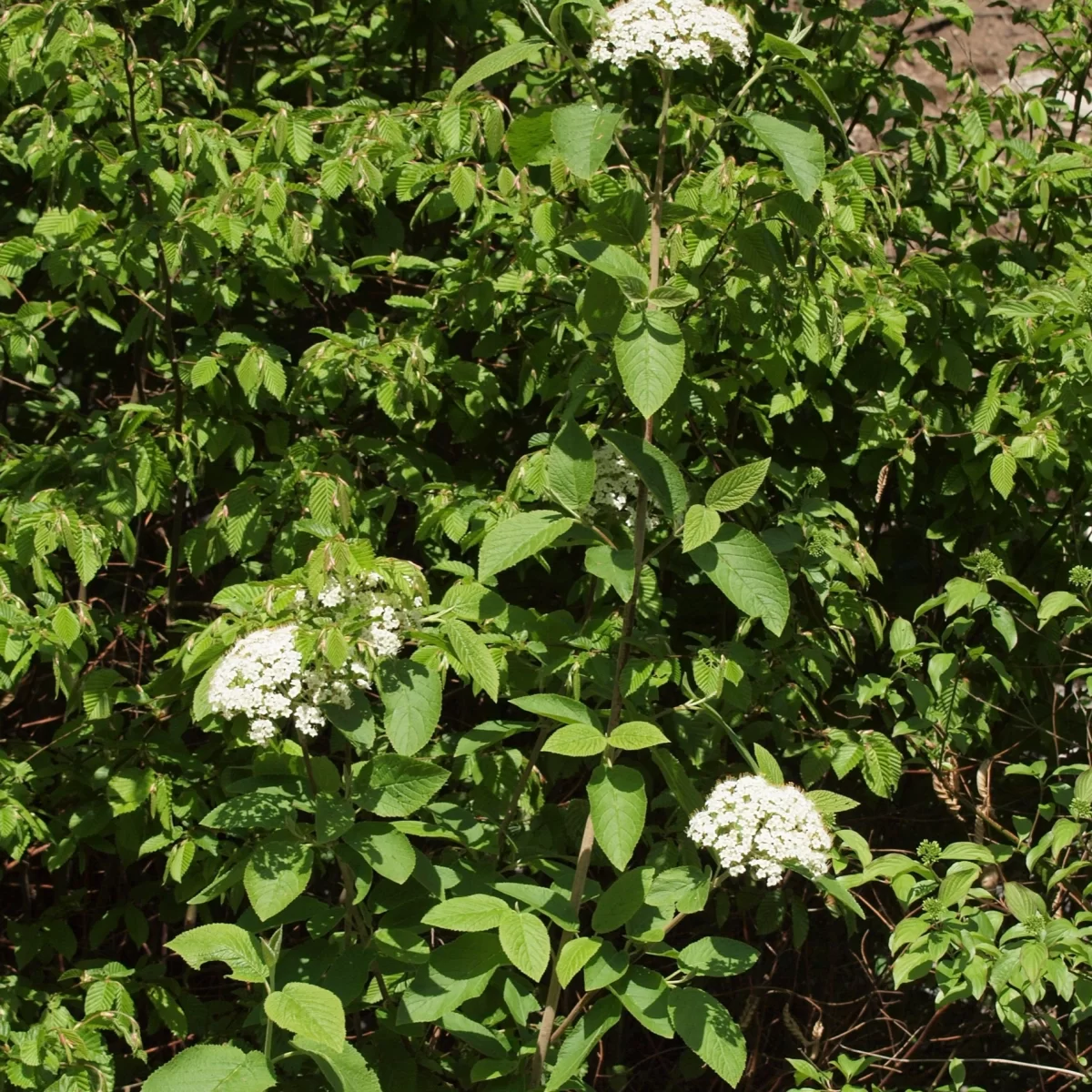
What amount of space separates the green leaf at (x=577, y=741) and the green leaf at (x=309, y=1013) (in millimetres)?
455

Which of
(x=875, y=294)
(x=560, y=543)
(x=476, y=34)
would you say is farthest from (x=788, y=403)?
(x=476, y=34)

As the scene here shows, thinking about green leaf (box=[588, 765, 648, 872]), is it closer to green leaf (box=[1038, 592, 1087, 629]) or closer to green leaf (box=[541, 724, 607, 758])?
green leaf (box=[541, 724, 607, 758])

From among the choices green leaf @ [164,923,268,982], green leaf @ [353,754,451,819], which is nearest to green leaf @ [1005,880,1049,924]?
green leaf @ [353,754,451,819]

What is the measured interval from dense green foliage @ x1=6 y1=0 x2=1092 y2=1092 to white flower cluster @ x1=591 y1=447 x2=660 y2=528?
20 millimetres

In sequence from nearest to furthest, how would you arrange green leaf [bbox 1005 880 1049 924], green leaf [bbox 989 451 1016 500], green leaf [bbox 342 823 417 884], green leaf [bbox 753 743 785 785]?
green leaf [bbox 342 823 417 884], green leaf [bbox 753 743 785 785], green leaf [bbox 1005 880 1049 924], green leaf [bbox 989 451 1016 500]

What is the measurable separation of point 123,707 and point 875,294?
1.88 metres

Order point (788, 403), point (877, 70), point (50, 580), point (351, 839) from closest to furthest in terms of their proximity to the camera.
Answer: point (351, 839), point (50, 580), point (788, 403), point (877, 70)

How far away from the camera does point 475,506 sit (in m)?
2.57

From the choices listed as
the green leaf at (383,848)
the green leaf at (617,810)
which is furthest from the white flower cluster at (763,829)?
the green leaf at (383,848)

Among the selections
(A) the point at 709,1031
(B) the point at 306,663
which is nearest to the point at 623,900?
(A) the point at 709,1031

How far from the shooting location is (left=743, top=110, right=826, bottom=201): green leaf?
1.74m

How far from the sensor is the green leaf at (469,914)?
1897 mm

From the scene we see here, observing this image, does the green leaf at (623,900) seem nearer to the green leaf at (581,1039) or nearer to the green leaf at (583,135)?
the green leaf at (581,1039)

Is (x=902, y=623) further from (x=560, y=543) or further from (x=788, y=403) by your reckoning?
(x=560, y=543)
